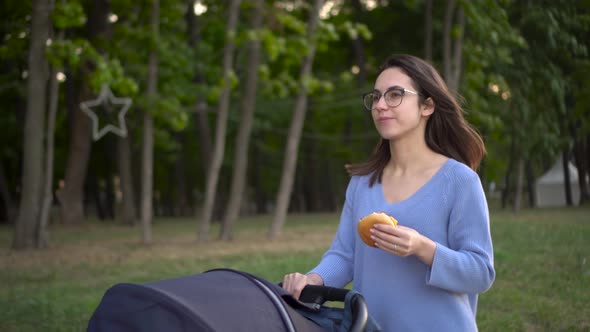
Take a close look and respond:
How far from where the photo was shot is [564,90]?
7090 mm

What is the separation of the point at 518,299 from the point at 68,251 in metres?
8.66

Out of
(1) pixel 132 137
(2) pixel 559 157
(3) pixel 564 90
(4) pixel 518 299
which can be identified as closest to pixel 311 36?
(2) pixel 559 157

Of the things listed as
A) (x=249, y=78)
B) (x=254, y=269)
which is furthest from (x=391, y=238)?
(x=249, y=78)

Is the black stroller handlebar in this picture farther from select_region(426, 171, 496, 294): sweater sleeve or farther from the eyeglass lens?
the eyeglass lens

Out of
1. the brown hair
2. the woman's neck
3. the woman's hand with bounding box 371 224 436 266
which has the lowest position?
the woman's hand with bounding box 371 224 436 266

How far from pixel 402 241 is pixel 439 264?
206 millimetres

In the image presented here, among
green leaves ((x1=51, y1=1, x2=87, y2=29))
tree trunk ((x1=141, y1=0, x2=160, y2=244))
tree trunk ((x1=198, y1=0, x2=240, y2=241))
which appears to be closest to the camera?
green leaves ((x1=51, y1=1, x2=87, y2=29))

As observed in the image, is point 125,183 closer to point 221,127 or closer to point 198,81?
point 198,81

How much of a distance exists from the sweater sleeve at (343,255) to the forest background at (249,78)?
0.80 meters

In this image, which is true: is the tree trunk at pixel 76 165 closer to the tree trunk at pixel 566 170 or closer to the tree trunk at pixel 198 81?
the tree trunk at pixel 198 81

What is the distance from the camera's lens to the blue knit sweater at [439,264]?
2.61 m

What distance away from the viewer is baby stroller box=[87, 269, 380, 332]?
2203mm

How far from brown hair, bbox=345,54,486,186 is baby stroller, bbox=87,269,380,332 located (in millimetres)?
720

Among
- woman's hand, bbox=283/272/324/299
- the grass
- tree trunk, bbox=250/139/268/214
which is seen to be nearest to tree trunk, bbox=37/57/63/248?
the grass
